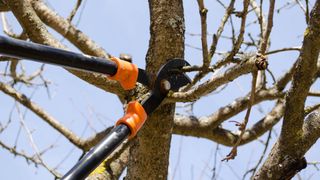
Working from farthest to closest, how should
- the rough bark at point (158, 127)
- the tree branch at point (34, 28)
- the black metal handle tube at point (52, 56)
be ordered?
the tree branch at point (34, 28) < the rough bark at point (158, 127) < the black metal handle tube at point (52, 56)

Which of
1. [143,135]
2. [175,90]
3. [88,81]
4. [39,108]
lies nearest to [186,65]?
[175,90]

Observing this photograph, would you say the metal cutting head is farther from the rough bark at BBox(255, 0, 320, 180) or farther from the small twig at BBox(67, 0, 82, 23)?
the small twig at BBox(67, 0, 82, 23)

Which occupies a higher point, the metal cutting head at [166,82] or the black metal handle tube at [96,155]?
the metal cutting head at [166,82]

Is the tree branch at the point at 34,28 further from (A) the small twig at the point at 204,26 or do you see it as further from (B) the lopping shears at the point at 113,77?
(A) the small twig at the point at 204,26

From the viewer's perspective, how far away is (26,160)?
→ 335 cm

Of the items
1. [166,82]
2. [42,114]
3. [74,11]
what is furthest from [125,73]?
[42,114]

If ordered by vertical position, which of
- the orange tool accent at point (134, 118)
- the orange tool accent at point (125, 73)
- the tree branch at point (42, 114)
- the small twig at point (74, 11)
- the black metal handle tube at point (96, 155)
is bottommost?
the black metal handle tube at point (96, 155)

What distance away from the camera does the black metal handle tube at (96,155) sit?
43.7 inches

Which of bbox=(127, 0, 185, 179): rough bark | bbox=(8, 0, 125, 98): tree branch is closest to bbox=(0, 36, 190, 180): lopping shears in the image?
bbox=(127, 0, 185, 179): rough bark

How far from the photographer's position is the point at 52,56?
1190mm

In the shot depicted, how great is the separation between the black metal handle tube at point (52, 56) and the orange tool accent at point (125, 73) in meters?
0.02

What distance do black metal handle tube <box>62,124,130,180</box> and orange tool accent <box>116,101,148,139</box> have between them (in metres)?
0.02

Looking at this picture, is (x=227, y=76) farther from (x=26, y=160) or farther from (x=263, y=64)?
(x=26, y=160)

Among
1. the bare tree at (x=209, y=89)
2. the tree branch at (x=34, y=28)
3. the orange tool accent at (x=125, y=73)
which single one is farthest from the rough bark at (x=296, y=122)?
the tree branch at (x=34, y=28)
